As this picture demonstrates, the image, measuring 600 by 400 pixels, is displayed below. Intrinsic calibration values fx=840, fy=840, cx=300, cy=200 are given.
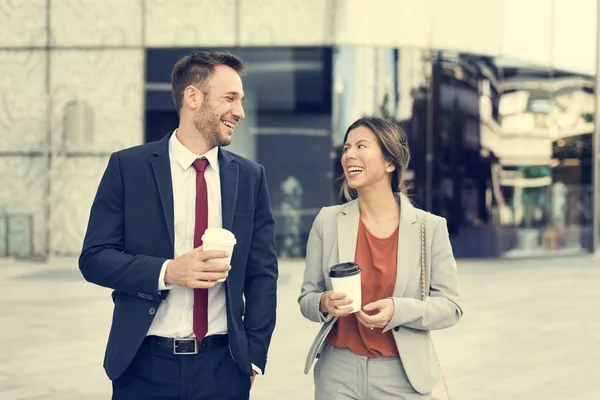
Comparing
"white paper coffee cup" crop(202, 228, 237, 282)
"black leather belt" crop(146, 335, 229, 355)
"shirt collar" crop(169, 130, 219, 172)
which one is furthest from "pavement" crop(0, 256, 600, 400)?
"white paper coffee cup" crop(202, 228, 237, 282)

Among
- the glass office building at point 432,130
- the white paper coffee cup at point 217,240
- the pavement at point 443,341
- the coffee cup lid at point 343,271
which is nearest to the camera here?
the white paper coffee cup at point 217,240

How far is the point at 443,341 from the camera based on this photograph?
8.63 m

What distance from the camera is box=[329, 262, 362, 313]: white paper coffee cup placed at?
284cm

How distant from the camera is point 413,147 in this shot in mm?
17250

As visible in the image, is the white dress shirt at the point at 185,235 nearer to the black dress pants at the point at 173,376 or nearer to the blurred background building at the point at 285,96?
the black dress pants at the point at 173,376

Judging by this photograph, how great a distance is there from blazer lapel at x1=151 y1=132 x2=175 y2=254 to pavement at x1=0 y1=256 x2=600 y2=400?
3426 millimetres

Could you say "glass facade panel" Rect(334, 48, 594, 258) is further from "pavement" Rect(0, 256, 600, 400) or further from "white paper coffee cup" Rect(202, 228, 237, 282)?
"white paper coffee cup" Rect(202, 228, 237, 282)

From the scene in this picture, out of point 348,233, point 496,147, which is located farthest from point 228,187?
point 496,147

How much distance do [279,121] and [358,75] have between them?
6.05 feet

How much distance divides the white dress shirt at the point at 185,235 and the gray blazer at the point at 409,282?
37cm

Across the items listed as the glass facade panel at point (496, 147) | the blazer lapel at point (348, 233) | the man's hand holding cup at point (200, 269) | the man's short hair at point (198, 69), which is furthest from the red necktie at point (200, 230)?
the glass facade panel at point (496, 147)

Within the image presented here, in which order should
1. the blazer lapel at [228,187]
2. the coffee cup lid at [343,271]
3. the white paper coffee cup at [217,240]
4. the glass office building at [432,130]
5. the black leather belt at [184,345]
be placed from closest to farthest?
the white paper coffee cup at [217,240] → the coffee cup lid at [343,271] → the black leather belt at [184,345] → the blazer lapel at [228,187] → the glass office building at [432,130]

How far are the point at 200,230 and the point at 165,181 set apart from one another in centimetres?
22

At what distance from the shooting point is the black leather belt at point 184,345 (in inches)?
116
